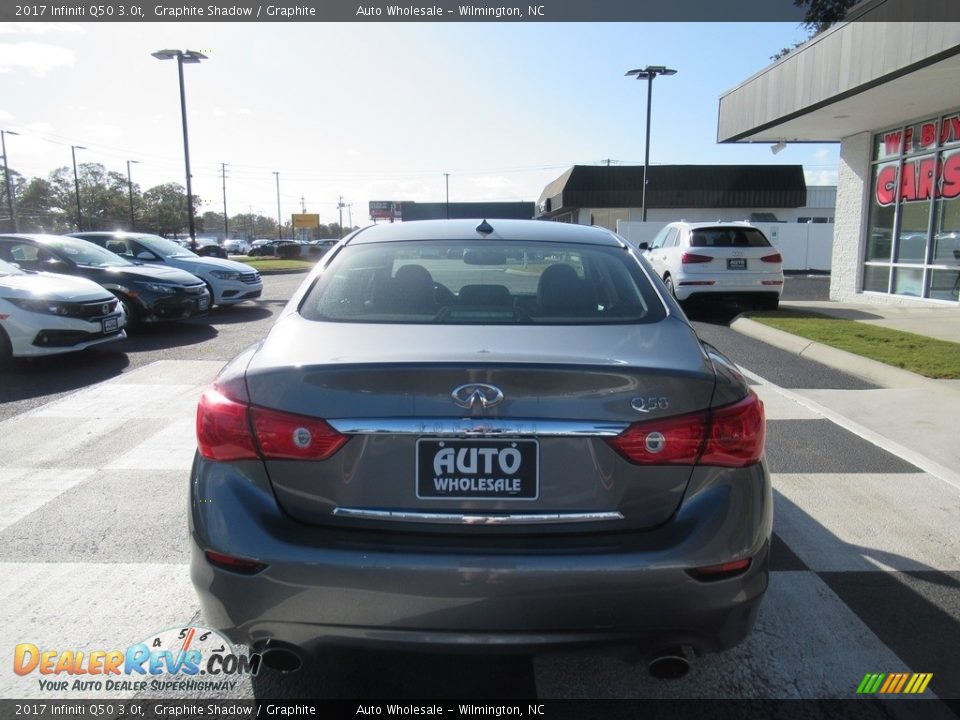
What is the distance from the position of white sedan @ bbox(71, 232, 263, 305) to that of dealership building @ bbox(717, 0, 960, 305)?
1065 centimetres

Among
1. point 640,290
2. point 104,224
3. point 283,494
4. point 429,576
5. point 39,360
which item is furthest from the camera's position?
point 104,224

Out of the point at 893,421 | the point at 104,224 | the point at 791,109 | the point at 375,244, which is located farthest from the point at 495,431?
the point at 104,224

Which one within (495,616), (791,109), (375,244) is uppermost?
Answer: (791,109)

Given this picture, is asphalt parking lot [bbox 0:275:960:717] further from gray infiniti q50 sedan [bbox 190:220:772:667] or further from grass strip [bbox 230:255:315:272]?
grass strip [bbox 230:255:315:272]

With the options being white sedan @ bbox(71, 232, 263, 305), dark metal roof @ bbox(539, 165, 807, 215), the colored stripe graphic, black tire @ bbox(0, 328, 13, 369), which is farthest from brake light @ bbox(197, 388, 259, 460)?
dark metal roof @ bbox(539, 165, 807, 215)

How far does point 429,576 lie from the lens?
1988 mm

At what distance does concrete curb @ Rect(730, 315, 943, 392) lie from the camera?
7160 millimetres

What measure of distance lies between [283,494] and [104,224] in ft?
309

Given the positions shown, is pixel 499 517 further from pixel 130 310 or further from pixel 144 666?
pixel 130 310

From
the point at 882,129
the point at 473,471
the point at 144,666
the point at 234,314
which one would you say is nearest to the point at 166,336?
the point at 234,314

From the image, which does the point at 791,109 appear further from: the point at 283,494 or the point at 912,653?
the point at 283,494

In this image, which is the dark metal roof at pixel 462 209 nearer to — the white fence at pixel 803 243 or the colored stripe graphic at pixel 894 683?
the white fence at pixel 803 243

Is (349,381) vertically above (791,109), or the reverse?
(791,109)

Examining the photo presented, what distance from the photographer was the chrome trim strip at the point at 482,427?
2029 millimetres
